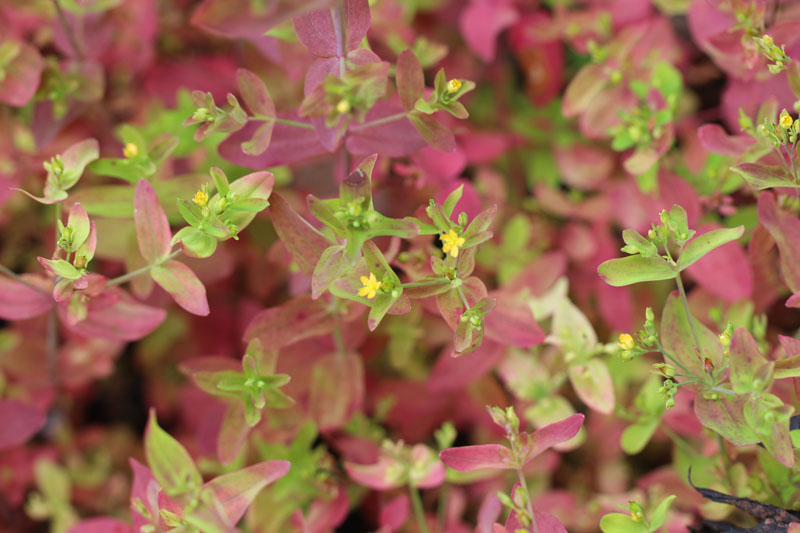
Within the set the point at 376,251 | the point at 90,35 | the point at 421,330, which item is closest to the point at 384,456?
the point at 421,330

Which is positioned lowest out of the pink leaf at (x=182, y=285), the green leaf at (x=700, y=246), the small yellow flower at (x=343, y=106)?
the pink leaf at (x=182, y=285)

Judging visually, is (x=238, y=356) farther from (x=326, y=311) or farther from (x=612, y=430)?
(x=612, y=430)

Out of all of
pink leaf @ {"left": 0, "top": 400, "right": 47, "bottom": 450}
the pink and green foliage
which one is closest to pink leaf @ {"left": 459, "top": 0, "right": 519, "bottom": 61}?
the pink and green foliage

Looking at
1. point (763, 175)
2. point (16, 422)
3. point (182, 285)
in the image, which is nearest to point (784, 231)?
point (763, 175)

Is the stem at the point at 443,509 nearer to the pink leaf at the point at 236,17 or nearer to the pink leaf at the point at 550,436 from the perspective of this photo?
the pink leaf at the point at 550,436

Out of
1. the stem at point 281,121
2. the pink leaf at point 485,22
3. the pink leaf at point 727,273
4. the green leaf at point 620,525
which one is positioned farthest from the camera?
the pink leaf at point 485,22

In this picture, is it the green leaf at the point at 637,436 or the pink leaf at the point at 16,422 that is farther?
the pink leaf at the point at 16,422

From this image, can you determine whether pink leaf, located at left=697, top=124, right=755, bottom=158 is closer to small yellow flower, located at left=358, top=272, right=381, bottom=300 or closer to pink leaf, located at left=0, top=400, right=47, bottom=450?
small yellow flower, located at left=358, top=272, right=381, bottom=300

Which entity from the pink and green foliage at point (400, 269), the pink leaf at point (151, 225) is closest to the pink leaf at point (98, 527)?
the pink and green foliage at point (400, 269)
